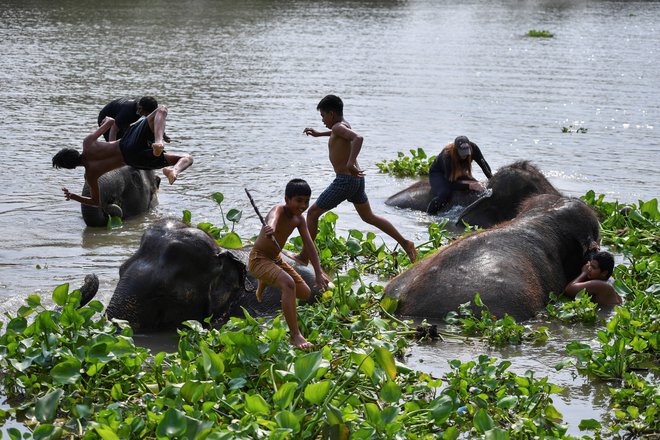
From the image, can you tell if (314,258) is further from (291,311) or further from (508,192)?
(508,192)

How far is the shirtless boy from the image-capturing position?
10594 mm

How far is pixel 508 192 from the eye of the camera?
11.5m

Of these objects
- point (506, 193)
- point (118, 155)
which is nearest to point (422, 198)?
point (506, 193)

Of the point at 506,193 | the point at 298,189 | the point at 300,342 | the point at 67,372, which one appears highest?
the point at 298,189

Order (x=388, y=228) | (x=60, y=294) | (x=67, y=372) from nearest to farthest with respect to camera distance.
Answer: (x=67, y=372) < (x=60, y=294) < (x=388, y=228)

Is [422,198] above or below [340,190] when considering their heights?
below

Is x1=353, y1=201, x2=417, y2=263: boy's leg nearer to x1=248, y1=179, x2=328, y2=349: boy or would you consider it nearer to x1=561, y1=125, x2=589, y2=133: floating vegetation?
x1=248, y1=179, x2=328, y2=349: boy

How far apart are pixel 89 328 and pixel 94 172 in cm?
423

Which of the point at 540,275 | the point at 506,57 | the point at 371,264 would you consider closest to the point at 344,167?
the point at 371,264

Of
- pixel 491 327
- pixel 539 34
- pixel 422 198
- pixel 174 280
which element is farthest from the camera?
pixel 539 34

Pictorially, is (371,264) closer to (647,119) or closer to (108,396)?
(108,396)

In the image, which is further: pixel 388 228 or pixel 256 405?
pixel 388 228

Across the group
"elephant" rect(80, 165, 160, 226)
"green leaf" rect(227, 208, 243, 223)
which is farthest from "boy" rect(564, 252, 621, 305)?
"elephant" rect(80, 165, 160, 226)

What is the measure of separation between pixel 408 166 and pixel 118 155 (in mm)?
5384
